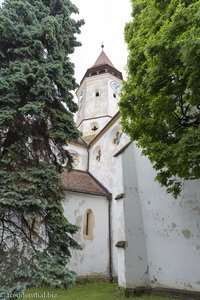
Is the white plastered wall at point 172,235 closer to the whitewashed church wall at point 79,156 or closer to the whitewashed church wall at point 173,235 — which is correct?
the whitewashed church wall at point 173,235

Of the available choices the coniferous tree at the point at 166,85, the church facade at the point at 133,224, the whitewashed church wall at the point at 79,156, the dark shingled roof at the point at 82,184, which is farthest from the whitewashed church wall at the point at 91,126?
the coniferous tree at the point at 166,85

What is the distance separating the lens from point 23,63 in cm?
561

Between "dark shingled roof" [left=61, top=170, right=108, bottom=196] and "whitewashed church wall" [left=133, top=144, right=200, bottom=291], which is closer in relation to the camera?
"whitewashed church wall" [left=133, top=144, right=200, bottom=291]

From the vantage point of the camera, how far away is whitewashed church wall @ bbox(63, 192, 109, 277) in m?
11.2

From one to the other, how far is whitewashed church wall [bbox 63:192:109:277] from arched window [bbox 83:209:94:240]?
127 millimetres

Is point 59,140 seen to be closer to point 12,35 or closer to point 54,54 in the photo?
point 54,54

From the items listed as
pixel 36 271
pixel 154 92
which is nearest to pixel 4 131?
pixel 36 271

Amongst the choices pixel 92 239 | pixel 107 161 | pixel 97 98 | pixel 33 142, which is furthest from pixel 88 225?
pixel 97 98

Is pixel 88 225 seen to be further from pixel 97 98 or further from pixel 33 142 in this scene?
pixel 97 98

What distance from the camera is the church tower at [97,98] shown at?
21106 millimetres

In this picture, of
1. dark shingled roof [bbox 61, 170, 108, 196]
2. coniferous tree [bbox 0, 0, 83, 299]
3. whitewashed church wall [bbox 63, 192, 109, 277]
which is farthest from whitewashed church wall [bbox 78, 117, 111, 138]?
coniferous tree [bbox 0, 0, 83, 299]

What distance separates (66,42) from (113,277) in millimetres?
11178

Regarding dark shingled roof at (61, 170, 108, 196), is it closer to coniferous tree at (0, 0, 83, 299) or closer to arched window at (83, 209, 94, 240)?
arched window at (83, 209, 94, 240)

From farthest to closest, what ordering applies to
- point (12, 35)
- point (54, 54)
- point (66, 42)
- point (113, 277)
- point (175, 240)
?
1. point (113, 277)
2. point (175, 240)
3. point (66, 42)
4. point (54, 54)
5. point (12, 35)
